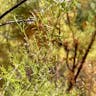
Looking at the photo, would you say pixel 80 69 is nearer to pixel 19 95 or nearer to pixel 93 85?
pixel 93 85

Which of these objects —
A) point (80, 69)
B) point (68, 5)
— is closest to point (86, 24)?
point (80, 69)

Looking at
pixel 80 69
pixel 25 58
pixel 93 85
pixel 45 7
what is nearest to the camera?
pixel 45 7

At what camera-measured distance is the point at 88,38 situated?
479 cm

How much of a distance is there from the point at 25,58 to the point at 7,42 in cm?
293

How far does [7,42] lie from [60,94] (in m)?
2.98

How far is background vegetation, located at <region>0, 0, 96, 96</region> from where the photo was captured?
2328 mm

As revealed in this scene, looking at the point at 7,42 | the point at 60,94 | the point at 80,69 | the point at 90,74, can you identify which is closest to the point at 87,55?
the point at 80,69

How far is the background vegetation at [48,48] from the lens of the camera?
233 centimetres

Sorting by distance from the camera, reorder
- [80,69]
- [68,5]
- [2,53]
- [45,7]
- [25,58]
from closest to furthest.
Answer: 1. [68,5]
2. [45,7]
3. [25,58]
4. [80,69]
5. [2,53]

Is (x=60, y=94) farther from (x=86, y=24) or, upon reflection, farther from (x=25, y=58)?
(x=86, y=24)

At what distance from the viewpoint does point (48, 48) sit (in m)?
2.43

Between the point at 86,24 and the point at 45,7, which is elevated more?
the point at 45,7

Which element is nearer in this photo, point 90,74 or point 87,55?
point 90,74

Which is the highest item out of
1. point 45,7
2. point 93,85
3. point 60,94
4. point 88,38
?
point 45,7
